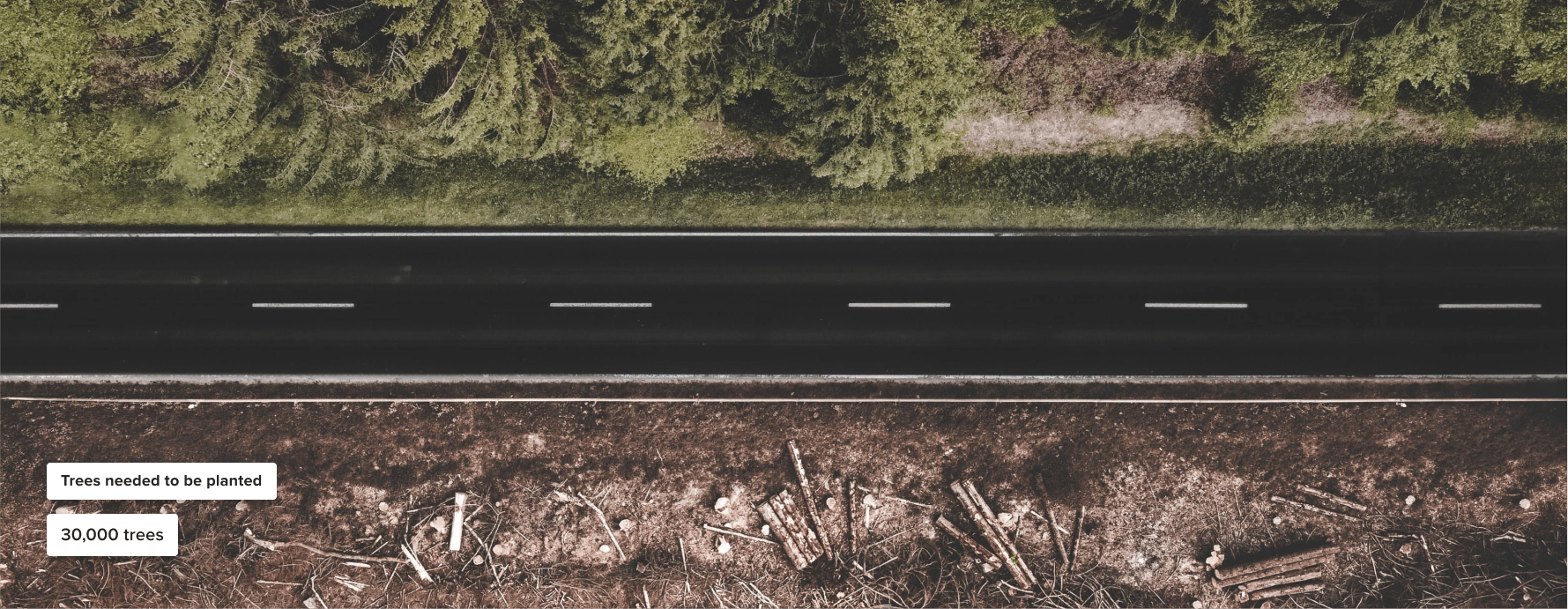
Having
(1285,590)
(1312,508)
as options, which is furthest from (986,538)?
(1312,508)

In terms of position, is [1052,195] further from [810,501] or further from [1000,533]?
[810,501]

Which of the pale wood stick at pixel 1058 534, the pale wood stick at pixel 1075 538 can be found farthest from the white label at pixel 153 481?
the pale wood stick at pixel 1075 538

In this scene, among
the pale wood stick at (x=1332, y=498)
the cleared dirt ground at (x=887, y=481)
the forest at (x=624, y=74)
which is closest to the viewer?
the forest at (x=624, y=74)

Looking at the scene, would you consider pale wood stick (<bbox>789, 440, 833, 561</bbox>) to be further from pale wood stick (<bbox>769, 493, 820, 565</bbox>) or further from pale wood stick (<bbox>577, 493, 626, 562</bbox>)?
pale wood stick (<bbox>577, 493, 626, 562</bbox>)

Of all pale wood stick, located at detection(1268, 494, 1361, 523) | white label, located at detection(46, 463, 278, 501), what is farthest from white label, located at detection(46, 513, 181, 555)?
pale wood stick, located at detection(1268, 494, 1361, 523)

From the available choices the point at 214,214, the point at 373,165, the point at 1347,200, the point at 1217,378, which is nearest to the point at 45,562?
the point at 214,214

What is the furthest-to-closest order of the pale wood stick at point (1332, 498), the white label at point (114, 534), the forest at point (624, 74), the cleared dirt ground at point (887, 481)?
the pale wood stick at point (1332, 498) < the cleared dirt ground at point (887, 481) < the white label at point (114, 534) < the forest at point (624, 74)

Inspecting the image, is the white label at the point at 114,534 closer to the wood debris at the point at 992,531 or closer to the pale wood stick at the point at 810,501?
the pale wood stick at the point at 810,501
